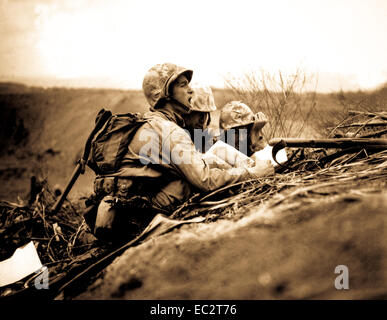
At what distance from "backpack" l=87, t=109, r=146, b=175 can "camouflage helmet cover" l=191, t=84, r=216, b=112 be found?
56cm

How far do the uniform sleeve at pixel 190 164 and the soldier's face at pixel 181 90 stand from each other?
290mm

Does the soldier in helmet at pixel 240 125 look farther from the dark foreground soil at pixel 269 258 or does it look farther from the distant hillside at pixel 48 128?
the distant hillside at pixel 48 128

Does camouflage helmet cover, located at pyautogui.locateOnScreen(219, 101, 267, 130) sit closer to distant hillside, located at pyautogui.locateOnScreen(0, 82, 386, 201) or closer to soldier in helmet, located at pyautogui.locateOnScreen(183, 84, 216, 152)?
soldier in helmet, located at pyautogui.locateOnScreen(183, 84, 216, 152)

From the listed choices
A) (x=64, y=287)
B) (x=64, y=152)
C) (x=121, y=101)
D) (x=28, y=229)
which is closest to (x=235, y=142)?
(x=64, y=287)

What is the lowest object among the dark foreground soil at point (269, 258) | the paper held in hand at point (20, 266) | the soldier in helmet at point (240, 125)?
the paper held in hand at point (20, 266)

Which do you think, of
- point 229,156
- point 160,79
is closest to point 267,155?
point 229,156

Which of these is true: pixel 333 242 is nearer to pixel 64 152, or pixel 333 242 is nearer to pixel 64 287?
pixel 64 287

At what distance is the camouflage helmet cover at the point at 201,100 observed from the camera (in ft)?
8.48

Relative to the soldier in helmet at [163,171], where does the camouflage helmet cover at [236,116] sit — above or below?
above

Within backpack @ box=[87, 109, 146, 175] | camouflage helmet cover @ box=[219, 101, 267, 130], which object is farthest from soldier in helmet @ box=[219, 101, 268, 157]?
backpack @ box=[87, 109, 146, 175]

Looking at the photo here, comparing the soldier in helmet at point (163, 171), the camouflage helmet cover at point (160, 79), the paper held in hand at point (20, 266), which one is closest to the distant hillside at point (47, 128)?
the paper held in hand at point (20, 266)

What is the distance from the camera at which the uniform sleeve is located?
79.1 inches

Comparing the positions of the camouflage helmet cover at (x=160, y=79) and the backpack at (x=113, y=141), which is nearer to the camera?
the backpack at (x=113, y=141)

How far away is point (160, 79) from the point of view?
229 cm
